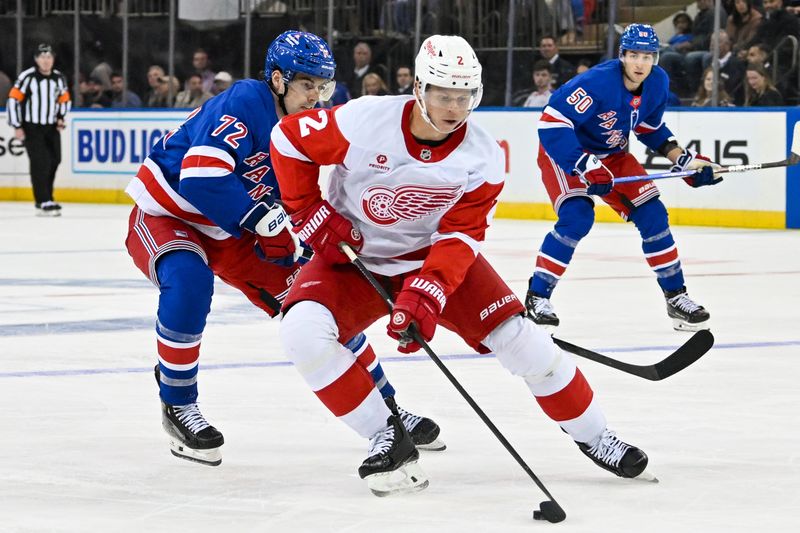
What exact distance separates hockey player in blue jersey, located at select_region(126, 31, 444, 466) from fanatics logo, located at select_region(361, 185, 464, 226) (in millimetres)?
415

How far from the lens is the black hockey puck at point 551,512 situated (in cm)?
305

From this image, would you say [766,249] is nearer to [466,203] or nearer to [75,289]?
[75,289]

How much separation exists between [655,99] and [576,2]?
619 centimetres

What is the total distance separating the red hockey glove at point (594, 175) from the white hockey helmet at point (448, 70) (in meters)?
2.98

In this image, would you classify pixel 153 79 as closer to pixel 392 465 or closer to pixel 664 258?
pixel 664 258

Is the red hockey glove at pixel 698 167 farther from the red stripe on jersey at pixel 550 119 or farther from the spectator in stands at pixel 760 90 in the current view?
the spectator in stands at pixel 760 90

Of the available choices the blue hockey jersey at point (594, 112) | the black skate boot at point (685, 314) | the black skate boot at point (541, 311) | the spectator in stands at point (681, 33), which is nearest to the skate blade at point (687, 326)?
the black skate boot at point (685, 314)

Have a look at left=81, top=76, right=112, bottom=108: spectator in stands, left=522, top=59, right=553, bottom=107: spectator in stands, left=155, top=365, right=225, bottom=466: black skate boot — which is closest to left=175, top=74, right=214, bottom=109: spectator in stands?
left=81, top=76, right=112, bottom=108: spectator in stands

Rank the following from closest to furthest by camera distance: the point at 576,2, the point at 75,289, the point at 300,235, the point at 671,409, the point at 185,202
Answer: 1. the point at 300,235
2. the point at 185,202
3. the point at 671,409
4. the point at 75,289
5. the point at 576,2

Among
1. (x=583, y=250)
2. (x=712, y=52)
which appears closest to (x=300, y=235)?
(x=583, y=250)

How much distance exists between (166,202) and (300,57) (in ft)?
1.67

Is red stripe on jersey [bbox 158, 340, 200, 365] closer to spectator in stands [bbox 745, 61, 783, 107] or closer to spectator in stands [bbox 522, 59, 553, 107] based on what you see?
spectator in stands [bbox 745, 61, 783, 107]

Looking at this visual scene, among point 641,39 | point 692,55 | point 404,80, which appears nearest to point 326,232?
point 641,39

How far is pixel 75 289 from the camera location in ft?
24.9
